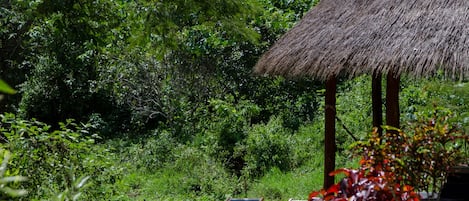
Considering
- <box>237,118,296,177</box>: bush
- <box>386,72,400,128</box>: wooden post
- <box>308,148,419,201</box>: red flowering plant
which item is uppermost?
<box>386,72,400,128</box>: wooden post

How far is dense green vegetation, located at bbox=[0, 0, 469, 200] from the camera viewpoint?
5.29 m

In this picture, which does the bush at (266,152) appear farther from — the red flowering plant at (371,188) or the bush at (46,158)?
the red flowering plant at (371,188)

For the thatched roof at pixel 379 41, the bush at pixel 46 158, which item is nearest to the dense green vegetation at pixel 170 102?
the bush at pixel 46 158

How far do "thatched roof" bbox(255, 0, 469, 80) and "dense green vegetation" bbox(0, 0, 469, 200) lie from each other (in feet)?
2.80

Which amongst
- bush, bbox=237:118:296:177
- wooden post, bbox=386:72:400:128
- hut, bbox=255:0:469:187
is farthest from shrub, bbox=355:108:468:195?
bush, bbox=237:118:296:177

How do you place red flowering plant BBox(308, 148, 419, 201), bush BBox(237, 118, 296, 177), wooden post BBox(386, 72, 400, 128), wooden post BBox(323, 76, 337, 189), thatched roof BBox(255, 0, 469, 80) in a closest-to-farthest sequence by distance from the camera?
red flowering plant BBox(308, 148, 419, 201) < thatched roof BBox(255, 0, 469, 80) < wooden post BBox(386, 72, 400, 128) < wooden post BBox(323, 76, 337, 189) < bush BBox(237, 118, 296, 177)

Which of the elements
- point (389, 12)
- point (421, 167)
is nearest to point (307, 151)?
point (389, 12)

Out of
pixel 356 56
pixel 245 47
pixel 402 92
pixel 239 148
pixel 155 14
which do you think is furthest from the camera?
pixel 245 47

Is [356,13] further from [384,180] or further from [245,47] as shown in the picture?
[245,47]

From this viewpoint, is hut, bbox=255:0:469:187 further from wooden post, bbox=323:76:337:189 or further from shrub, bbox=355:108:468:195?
shrub, bbox=355:108:468:195

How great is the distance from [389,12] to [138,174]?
4636 millimetres

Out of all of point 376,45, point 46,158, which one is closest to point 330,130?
point 376,45

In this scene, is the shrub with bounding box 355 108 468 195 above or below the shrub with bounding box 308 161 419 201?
above

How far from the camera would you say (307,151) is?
7.98 meters
